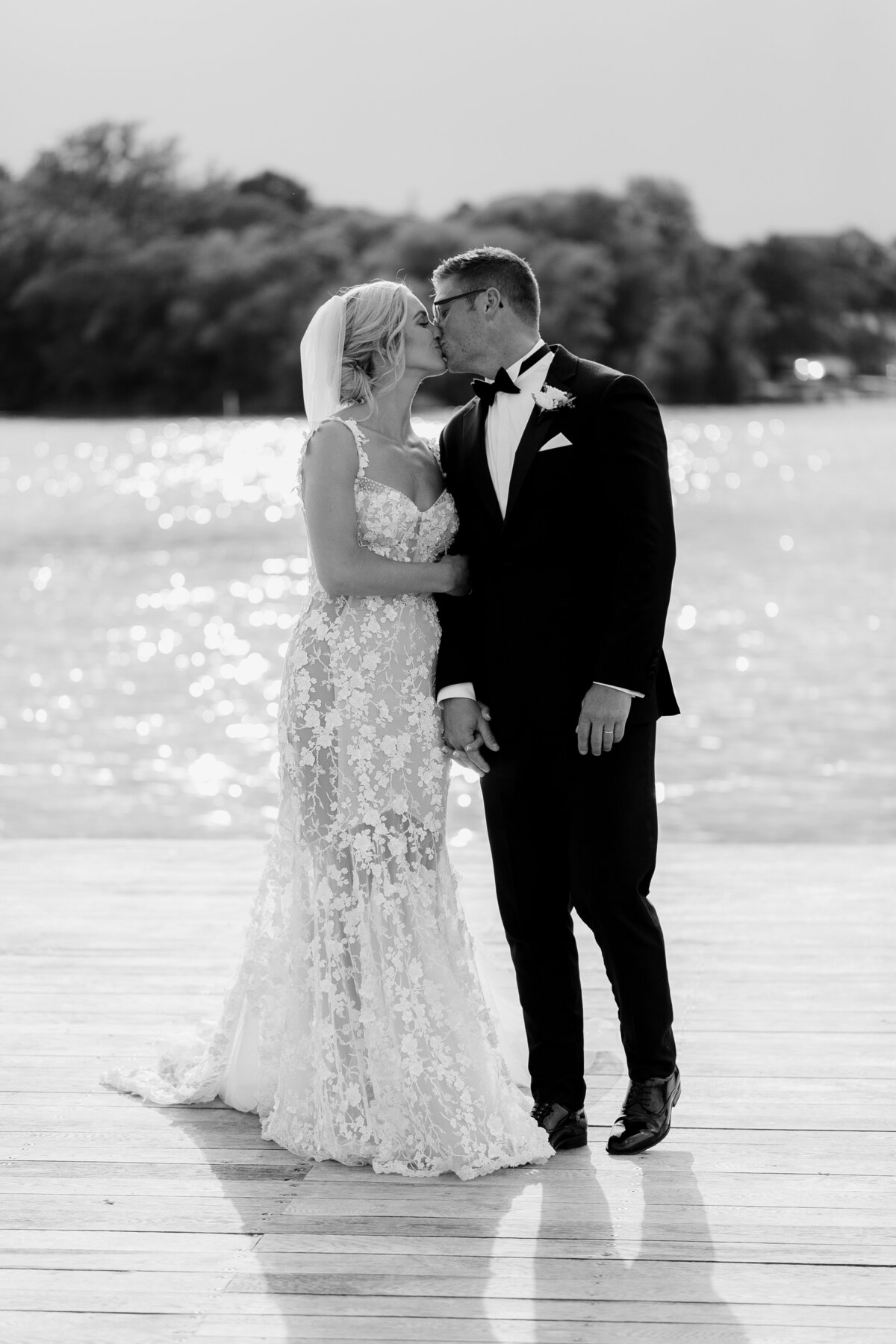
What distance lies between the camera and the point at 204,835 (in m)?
8.31

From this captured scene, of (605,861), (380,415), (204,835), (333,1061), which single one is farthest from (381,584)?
(204,835)

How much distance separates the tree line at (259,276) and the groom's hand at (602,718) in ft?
170

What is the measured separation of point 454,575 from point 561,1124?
0.98 m

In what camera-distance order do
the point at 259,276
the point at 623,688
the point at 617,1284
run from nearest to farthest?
1. the point at 617,1284
2. the point at 623,688
3. the point at 259,276

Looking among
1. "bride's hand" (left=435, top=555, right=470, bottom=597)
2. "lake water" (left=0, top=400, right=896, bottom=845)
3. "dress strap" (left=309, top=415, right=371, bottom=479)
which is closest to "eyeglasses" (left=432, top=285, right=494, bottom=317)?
"dress strap" (left=309, top=415, right=371, bottom=479)

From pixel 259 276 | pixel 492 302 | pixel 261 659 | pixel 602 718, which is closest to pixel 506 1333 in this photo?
Answer: pixel 602 718

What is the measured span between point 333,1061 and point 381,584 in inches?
32.7

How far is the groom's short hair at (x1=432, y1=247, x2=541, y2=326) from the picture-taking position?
9.40 feet

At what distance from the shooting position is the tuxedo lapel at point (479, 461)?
2.91 metres

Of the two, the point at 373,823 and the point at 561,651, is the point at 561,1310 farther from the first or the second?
the point at 561,651

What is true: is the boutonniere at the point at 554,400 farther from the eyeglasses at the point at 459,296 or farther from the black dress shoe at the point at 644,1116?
the black dress shoe at the point at 644,1116

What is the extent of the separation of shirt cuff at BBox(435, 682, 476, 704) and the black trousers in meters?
0.07

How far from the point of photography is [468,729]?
2.95m

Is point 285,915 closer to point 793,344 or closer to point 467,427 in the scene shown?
point 467,427
